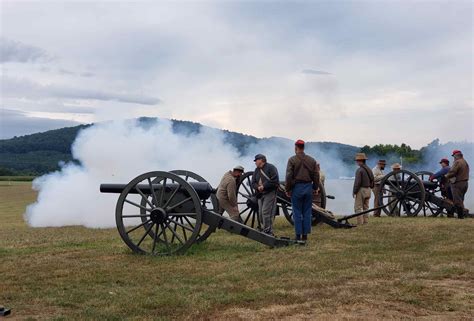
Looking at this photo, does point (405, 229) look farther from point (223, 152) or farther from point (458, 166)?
point (223, 152)

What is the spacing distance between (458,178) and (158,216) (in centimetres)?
892

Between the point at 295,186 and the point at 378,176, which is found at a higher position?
the point at 378,176

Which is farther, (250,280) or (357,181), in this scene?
(357,181)

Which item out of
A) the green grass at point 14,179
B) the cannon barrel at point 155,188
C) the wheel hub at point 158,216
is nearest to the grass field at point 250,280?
the wheel hub at point 158,216

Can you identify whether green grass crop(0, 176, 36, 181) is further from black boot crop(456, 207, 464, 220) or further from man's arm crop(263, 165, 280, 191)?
man's arm crop(263, 165, 280, 191)

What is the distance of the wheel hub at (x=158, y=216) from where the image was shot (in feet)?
30.4

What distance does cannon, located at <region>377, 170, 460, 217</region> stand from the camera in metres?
15.5

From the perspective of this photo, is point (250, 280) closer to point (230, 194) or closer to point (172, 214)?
point (172, 214)

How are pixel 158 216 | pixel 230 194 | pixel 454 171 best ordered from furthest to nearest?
pixel 454 171
pixel 230 194
pixel 158 216

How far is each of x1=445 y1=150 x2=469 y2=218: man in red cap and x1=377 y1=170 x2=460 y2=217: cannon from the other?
0.48 m

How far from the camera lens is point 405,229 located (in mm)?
11711

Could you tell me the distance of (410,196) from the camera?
15.7m

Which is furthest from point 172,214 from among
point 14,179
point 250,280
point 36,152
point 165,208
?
point 36,152

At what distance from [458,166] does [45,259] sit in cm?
1037
